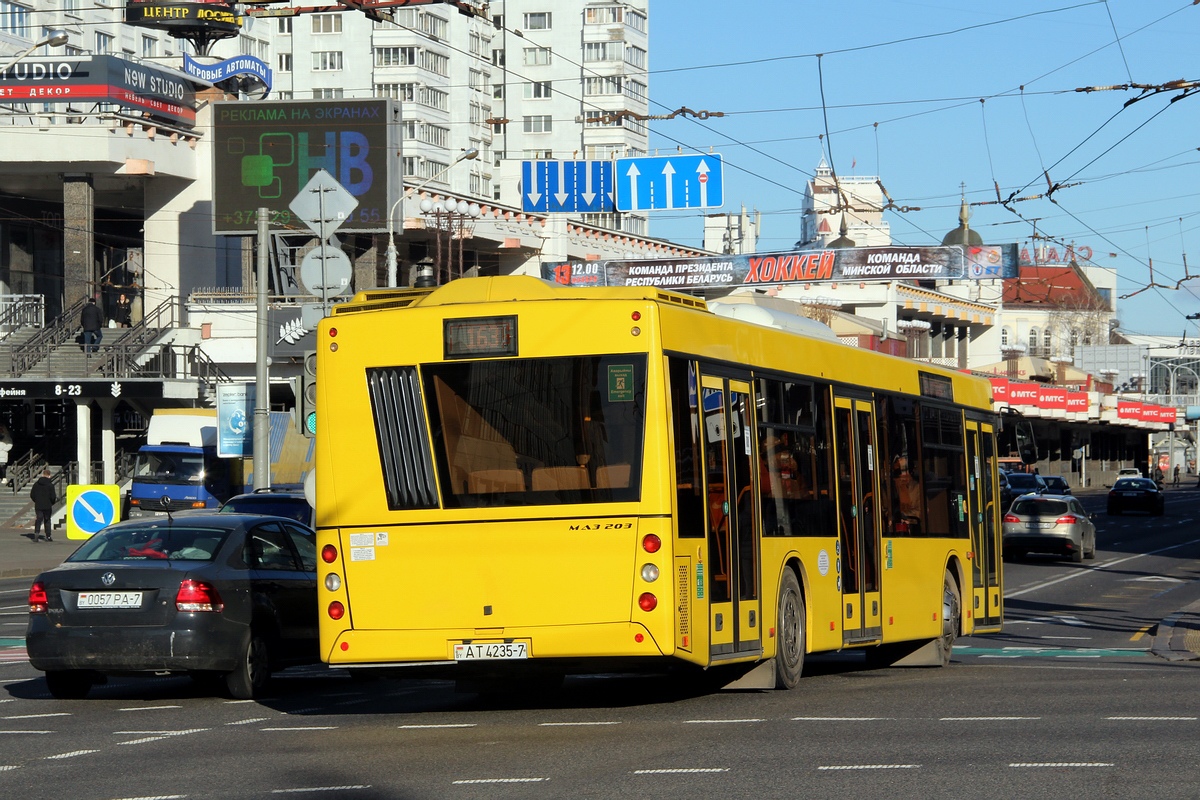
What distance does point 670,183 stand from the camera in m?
53.0

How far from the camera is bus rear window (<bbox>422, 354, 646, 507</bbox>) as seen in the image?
1098 centimetres

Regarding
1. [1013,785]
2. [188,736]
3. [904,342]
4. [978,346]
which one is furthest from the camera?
[978,346]

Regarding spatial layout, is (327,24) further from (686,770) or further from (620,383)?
(686,770)

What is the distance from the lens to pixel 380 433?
37.6 ft

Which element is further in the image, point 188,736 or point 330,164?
point 330,164

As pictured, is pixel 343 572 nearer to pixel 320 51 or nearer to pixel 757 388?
pixel 757 388

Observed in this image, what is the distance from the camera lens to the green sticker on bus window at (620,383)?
11.0 meters

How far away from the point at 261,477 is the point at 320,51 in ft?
265

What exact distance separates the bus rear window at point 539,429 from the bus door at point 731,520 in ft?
2.54

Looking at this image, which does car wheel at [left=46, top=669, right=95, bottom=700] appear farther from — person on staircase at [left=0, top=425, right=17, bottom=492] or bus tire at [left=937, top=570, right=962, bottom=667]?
person on staircase at [left=0, top=425, right=17, bottom=492]

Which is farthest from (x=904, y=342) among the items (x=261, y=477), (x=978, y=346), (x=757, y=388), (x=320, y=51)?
(x=757, y=388)

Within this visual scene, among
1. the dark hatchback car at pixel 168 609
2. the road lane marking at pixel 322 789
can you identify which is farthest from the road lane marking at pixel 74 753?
the dark hatchback car at pixel 168 609

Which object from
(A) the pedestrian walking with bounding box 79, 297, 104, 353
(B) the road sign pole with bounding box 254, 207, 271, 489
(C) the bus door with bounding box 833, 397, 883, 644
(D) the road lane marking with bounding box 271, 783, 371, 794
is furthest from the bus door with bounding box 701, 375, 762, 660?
(A) the pedestrian walking with bounding box 79, 297, 104, 353

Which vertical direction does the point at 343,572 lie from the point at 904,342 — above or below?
below
